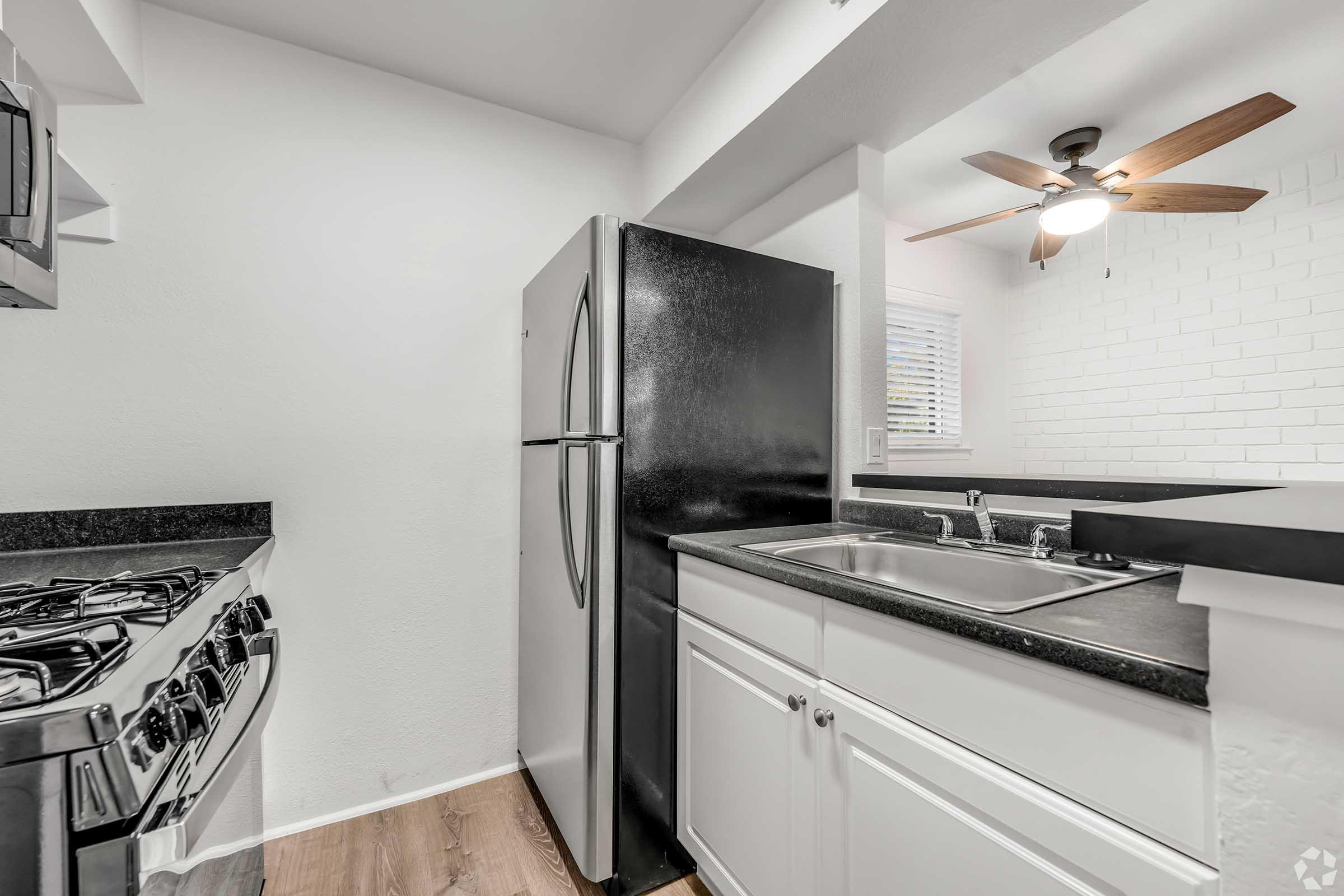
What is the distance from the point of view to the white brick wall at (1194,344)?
107 inches

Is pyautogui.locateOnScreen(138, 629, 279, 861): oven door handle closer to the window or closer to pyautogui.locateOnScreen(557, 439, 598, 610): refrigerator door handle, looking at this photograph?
pyautogui.locateOnScreen(557, 439, 598, 610): refrigerator door handle

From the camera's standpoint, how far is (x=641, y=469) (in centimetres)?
149

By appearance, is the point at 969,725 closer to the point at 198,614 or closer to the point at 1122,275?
the point at 198,614

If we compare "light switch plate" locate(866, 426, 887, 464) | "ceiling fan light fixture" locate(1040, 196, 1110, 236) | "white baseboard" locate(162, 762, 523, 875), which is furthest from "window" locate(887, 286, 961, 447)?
"white baseboard" locate(162, 762, 523, 875)

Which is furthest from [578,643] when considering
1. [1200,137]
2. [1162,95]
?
[1162,95]

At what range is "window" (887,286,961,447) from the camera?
3404 millimetres

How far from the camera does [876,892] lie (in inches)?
37.0

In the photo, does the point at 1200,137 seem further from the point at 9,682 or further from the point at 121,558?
the point at 121,558

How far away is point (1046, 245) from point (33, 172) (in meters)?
3.51

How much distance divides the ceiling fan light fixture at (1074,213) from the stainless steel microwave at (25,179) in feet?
10.1

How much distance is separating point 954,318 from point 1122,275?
3.12 feet

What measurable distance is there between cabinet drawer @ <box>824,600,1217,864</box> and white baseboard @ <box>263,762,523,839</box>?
5.46 feet

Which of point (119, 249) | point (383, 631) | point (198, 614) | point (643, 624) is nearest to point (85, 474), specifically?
point (119, 249)

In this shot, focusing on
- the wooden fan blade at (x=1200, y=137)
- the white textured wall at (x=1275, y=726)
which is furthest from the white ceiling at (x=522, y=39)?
the white textured wall at (x=1275, y=726)
